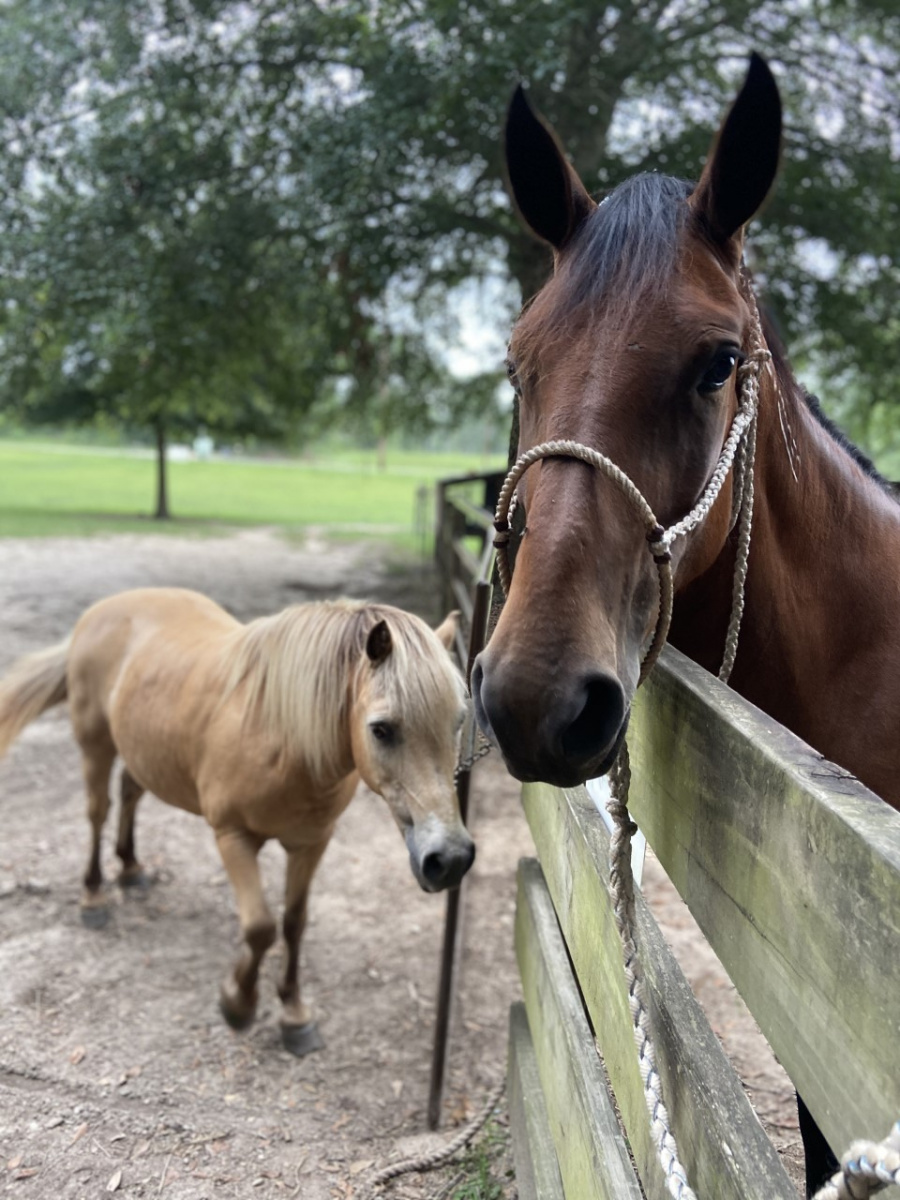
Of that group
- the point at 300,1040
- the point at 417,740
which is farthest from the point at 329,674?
the point at 300,1040

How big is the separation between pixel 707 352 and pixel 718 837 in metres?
0.72

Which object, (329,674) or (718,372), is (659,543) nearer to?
(718,372)

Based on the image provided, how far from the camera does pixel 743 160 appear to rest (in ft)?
4.45

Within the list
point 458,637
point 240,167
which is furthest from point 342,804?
point 240,167

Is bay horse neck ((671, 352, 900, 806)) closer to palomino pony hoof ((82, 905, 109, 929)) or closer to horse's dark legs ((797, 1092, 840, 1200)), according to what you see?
horse's dark legs ((797, 1092, 840, 1200))

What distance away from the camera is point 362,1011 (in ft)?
11.0

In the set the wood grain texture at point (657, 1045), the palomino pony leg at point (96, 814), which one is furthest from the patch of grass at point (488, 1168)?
the palomino pony leg at point (96, 814)

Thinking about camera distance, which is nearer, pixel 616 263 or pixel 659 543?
pixel 659 543

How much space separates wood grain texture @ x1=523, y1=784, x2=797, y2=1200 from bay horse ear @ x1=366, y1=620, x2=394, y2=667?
948 mm

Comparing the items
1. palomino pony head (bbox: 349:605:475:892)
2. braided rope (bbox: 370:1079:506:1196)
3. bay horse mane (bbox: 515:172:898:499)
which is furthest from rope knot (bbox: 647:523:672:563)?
braided rope (bbox: 370:1079:506:1196)

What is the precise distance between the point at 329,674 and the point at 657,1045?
74.2 inches

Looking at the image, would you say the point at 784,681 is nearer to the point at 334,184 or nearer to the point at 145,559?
the point at 334,184

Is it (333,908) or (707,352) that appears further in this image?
(333,908)

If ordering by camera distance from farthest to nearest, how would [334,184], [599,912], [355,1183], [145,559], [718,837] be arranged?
[145,559], [334,184], [355,1183], [599,912], [718,837]
